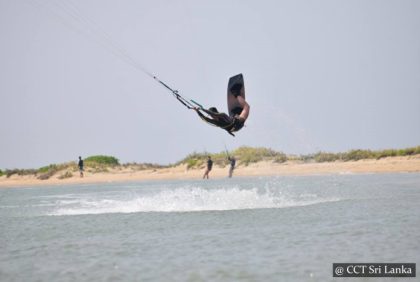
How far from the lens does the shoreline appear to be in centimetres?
4772

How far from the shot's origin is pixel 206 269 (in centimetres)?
1248

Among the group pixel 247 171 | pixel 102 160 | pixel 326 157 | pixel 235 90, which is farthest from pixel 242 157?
pixel 235 90

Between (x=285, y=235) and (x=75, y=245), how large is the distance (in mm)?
5156

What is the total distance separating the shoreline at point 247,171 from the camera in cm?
4772

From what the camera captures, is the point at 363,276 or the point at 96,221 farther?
the point at 96,221

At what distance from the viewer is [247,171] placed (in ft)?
173

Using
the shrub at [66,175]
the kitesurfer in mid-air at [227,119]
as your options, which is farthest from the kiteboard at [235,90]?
the shrub at [66,175]

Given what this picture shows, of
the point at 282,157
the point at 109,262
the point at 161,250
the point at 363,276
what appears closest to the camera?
the point at 363,276

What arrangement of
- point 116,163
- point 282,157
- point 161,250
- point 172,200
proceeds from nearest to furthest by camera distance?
point 161,250, point 172,200, point 282,157, point 116,163

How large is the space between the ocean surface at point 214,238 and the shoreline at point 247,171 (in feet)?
66.8

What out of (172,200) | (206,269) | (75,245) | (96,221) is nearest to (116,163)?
(172,200)

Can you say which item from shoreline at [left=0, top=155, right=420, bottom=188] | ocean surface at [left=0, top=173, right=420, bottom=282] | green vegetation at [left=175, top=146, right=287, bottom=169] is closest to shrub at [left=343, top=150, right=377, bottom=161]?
shoreline at [left=0, top=155, right=420, bottom=188]

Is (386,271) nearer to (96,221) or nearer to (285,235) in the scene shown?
(285,235)

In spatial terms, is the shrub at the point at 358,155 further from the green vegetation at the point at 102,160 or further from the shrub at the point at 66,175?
the shrub at the point at 66,175
